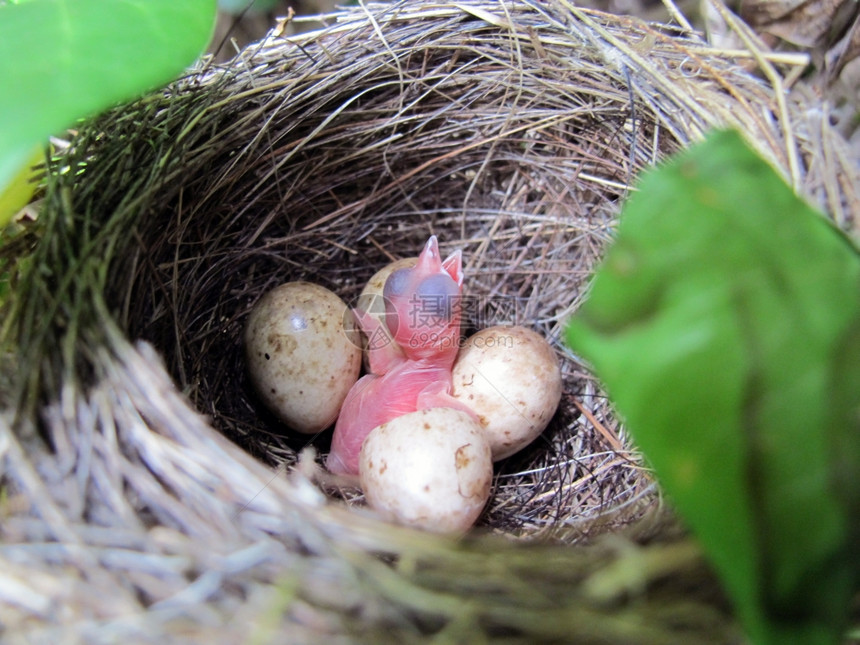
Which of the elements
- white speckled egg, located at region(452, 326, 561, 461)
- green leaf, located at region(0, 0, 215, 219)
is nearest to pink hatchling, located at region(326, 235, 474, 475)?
white speckled egg, located at region(452, 326, 561, 461)

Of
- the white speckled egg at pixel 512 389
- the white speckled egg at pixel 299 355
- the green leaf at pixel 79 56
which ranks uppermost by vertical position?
the green leaf at pixel 79 56

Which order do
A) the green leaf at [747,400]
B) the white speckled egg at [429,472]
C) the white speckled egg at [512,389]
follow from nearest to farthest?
the green leaf at [747,400]
the white speckled egg at [429,472]
the white speckled egg at [512,389]

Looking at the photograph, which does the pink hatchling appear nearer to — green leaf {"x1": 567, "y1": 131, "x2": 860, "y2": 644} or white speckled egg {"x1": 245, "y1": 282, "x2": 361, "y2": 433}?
white speckled egg {"x1": 245, "y1": 282, "x2": 361, "y2": 433}

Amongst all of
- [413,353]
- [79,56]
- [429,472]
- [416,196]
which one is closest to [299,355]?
[413,353]

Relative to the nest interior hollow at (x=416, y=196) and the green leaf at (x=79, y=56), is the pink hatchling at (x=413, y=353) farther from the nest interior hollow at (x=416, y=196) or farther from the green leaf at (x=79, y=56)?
the green leaf at (x=79, y=56)

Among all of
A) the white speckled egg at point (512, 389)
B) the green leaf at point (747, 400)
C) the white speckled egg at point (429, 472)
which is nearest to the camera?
the green leaf at point (747, 400)

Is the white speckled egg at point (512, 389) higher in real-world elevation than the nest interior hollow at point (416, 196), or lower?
lower

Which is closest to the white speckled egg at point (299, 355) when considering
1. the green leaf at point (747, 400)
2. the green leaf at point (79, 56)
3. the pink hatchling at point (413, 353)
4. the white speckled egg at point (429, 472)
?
the pink hatchling at point (413, 353)

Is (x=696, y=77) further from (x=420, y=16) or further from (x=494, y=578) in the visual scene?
(x=494, y=578)

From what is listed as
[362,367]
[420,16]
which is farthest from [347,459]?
Result: [420,16]
